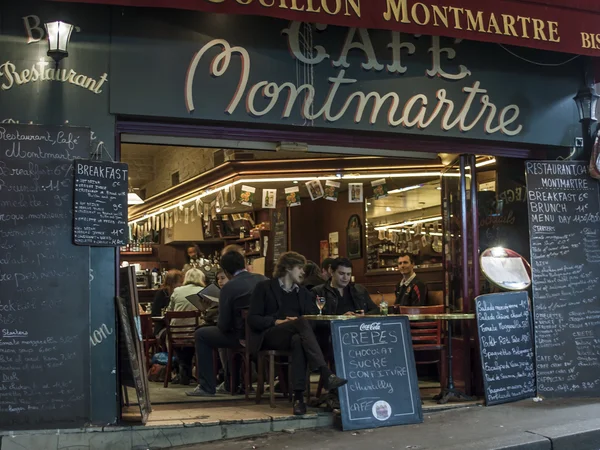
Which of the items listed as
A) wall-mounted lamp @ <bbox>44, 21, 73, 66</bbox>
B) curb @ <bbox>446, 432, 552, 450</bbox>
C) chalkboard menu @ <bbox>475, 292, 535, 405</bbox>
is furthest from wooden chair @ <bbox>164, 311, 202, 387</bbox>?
curb @ <bbox>446, 432, 552, 450</bbox>

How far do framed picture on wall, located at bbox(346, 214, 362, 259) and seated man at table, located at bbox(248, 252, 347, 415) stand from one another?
14.8 ft

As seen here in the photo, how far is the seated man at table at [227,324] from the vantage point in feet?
26.3

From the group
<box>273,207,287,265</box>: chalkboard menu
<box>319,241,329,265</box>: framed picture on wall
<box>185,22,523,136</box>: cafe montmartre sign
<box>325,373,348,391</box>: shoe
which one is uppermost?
<box>185,22,523,136</box>: cafe montmartre sign

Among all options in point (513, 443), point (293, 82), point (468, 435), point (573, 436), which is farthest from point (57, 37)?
point (573, 436)

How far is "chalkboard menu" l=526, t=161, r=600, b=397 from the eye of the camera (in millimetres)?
8242

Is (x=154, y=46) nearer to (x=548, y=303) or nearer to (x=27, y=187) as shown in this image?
(x=27, y=187)

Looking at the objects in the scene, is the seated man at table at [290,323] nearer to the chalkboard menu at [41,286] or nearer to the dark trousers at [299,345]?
the dark trousers at [299,345]

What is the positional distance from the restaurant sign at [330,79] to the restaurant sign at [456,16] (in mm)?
394

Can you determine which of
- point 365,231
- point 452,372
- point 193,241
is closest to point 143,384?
point 452,372

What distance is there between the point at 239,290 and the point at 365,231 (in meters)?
4.52

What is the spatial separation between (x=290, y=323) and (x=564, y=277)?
324 centimetres

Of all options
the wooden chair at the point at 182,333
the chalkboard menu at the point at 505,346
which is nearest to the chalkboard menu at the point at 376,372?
the chalkboard menu at the point at 505,346

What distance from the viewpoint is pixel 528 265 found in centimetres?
836

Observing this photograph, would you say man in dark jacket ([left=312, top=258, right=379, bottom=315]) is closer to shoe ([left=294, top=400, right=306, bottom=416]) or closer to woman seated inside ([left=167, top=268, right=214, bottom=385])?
shoe ([left=294, top=400, right=306, bottom=416])
